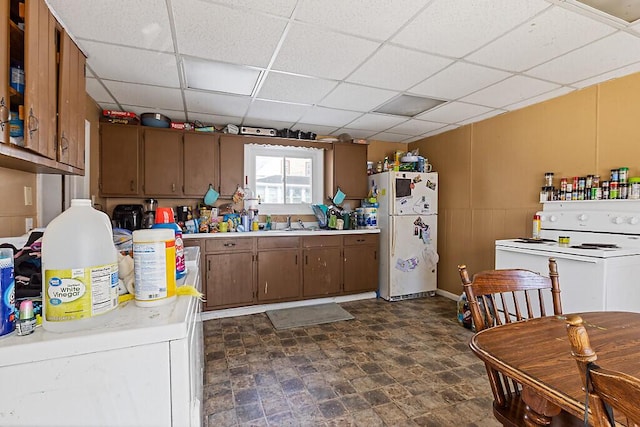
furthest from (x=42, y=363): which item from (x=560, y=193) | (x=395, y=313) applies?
(x=560, y=193)

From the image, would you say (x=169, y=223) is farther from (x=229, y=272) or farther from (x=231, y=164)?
(x=231, y=164)

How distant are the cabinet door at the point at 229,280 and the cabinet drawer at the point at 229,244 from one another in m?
0.06

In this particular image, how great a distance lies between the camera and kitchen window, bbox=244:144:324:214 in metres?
4.13

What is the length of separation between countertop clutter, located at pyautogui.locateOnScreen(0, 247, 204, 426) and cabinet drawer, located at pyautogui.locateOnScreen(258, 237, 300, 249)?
9.28 ft

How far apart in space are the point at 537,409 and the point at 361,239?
10.1 ft

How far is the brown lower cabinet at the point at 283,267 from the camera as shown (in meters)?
3.39

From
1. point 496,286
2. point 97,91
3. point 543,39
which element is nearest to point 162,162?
point 97,91

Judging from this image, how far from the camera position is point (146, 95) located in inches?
114

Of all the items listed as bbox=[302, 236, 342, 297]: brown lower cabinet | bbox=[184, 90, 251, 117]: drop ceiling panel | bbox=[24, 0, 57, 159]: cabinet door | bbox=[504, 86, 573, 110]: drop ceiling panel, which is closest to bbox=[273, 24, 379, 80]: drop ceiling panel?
bbox=[184, 90, 251, 117]: drop ceiling panel

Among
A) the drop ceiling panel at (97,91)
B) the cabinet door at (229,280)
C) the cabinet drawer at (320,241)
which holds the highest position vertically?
the drop ceiling panel at (97,91)

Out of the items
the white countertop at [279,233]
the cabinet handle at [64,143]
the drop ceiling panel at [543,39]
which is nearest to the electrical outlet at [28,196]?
the cabinet handle at [64,143]

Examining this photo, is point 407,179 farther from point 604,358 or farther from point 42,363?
point 42,363

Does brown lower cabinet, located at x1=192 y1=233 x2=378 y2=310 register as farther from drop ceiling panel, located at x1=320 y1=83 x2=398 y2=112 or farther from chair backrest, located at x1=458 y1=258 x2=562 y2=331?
chair backrest, located at x1=458 y1=258 x2=562 y2=331

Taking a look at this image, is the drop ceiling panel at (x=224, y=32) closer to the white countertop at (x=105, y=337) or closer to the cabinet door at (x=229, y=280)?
the white countertop at (x=105, y=337)
